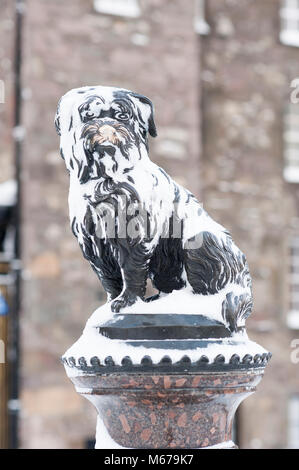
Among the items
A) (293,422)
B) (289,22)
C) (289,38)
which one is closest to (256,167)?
(289,38)

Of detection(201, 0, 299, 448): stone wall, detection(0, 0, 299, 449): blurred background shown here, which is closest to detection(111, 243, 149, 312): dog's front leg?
detection(0, 0, 299, 449): blurred background

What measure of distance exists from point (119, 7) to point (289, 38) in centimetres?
322

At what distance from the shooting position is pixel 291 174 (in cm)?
1304

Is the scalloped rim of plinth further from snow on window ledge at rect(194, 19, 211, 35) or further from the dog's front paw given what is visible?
snow on window ledge at rect(194, 19, 211, 35)

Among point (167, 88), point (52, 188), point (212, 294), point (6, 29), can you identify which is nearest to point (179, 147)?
point (167, 88)

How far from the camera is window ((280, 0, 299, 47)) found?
13109 millimetres

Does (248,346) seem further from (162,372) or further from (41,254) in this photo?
(41,254)

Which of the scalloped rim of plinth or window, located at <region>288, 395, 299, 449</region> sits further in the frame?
window, located at <region>288, 395, 299, 449</region>

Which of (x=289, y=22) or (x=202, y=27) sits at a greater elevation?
(x=289, y=22)

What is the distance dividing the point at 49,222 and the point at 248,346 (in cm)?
787

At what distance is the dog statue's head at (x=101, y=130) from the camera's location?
3.02m

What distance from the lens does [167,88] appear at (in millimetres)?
11562

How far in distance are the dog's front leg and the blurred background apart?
7.59 m

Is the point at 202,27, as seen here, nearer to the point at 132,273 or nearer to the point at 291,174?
the point at 291,174
